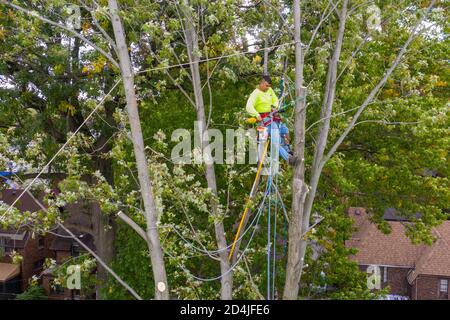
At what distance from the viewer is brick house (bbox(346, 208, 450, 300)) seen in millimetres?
20031

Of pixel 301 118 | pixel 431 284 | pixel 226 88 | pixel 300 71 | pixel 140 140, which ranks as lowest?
pixel 431 284

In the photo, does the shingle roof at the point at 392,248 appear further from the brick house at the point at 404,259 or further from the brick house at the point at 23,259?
the brick house at the point at 23,259

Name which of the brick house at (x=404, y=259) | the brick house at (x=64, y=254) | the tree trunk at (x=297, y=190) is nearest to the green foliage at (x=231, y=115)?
the tree trunk at (x=297, y=190)

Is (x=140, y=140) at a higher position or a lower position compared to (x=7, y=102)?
lower

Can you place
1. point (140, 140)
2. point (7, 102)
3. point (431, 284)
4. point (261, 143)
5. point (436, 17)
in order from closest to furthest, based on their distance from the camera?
point (140, 140) < point (261, 143) < point (436, 17) < point (7, 102) < point (431, 284)

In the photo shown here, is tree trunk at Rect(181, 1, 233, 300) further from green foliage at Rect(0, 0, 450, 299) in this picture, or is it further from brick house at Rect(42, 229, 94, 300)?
brick house at Rect(42, 229, 94, 300)

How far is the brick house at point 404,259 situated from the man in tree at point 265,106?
14868 mm

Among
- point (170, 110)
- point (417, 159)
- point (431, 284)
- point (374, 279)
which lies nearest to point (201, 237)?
point (170, 110)

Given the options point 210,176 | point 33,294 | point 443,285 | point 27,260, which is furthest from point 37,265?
point 210,176

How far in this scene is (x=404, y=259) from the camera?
21250 mm

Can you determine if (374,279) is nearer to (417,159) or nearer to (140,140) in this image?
(417,159)

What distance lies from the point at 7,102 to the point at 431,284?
65.0 feet

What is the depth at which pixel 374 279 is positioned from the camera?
991cm

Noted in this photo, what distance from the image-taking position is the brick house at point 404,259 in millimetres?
20031
